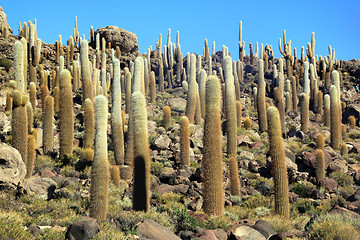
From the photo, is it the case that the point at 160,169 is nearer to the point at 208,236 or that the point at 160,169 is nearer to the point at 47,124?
the point at 47,124

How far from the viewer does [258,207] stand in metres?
13.1

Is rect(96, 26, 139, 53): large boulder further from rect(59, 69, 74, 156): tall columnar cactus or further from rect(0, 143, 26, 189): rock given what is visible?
rect(0, 143, 26, 189): rock

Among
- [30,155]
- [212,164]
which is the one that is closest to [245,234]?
[212,164]

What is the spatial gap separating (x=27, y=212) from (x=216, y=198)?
5564mm

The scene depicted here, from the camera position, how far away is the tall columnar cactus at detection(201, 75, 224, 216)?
11.3 meters

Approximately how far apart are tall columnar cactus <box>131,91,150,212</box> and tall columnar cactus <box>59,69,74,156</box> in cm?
490

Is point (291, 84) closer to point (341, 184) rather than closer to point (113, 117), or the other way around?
point (341, 184)

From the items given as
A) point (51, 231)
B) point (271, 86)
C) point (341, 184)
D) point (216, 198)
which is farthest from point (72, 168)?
point (271, 86)

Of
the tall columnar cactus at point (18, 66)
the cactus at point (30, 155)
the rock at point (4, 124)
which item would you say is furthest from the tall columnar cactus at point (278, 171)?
the tall columnar cactus at point (18, 66)

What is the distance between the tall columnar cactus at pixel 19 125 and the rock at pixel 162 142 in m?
7.87

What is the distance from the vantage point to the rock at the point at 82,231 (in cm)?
722

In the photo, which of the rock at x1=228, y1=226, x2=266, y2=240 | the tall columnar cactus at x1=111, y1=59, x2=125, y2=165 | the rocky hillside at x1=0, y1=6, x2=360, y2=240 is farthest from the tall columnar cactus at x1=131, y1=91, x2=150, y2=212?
the tall columnar cactus at x1=111, y1=59, x2=125, y2=165

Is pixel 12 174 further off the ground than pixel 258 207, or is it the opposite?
pixel 12 174

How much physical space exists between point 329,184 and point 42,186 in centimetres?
1239
